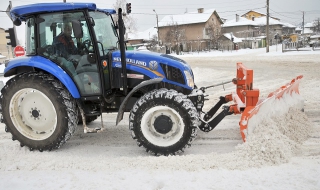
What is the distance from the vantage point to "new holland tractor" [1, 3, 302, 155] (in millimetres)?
3906

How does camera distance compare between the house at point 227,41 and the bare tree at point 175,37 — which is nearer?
the house at point 227,41

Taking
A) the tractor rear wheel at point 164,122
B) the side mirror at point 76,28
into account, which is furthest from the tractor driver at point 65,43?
the tractor rear wheel at point 164,122

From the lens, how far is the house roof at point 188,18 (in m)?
52.8

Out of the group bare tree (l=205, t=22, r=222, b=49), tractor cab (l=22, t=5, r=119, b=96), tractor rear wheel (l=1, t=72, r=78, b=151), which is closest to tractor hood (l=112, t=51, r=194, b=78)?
tractor cab (l=22, t=5, r=119, b=96)

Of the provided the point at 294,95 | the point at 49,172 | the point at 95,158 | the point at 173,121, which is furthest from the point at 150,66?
the point at 294,95

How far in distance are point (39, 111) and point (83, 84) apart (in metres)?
0.84

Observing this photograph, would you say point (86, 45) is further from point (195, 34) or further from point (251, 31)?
point (251, 31)

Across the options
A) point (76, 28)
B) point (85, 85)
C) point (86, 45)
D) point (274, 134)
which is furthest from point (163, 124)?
point (76, 28)

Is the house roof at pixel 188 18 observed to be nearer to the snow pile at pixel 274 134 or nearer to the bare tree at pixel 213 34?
the bare tree at pixel 213 34

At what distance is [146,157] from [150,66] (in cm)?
133

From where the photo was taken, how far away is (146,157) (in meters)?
3.84

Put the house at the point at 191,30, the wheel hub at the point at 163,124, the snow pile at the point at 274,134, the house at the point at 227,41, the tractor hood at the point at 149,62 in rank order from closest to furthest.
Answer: the snow pile at the point at 274,134
the wheel hub at the point at 163,124
the tractor hood at the point at 149,62
the house at the point at 227,41
the house at the point at 191,30

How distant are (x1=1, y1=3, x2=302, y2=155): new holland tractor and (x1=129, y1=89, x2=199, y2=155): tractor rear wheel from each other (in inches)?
0.5

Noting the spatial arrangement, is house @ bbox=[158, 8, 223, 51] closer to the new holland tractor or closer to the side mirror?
the new holland tractor
